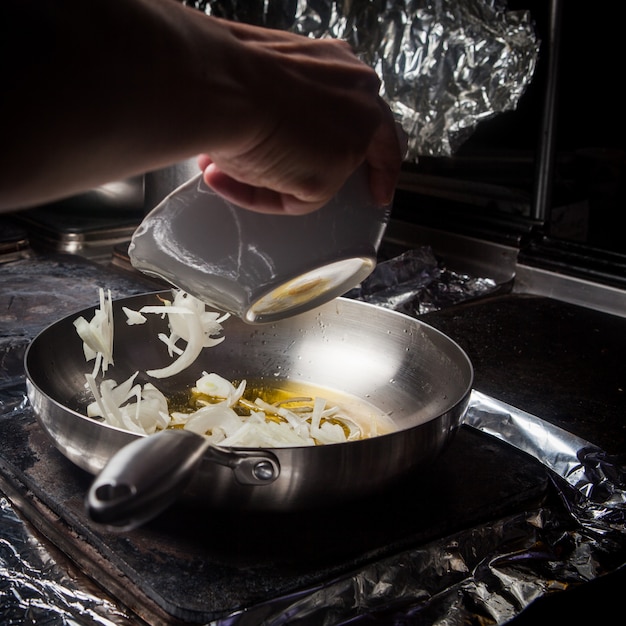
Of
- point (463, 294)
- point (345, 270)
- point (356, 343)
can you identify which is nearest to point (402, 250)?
point (463, 294)

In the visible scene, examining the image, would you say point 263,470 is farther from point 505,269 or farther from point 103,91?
point 505,269

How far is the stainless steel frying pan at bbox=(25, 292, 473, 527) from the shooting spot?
2.11 feet

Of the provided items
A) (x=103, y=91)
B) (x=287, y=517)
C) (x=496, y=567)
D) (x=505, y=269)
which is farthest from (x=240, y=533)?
(x=505, y=269)

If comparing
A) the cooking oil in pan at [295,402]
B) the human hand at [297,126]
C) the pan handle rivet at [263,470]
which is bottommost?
the cooking oil in pan at [295,402]

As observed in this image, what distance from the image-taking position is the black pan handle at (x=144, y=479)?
57cm

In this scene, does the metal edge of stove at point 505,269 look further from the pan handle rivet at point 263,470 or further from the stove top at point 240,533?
the pan handle rivet at point 263,470

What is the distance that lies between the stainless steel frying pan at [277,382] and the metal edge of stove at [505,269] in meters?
0.76

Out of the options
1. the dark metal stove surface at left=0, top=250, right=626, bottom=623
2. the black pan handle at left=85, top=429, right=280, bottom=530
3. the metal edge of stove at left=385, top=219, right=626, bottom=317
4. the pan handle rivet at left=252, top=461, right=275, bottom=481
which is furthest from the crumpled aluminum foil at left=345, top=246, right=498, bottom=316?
the black pan handle at left=85, top=429, right=280, bottom=530

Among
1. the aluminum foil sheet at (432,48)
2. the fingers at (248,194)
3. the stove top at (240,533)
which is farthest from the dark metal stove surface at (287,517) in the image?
the aluminum foil sheet at (432,48)

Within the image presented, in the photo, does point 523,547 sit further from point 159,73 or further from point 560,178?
point 560,178

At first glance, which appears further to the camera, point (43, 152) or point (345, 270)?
point (345, 270)

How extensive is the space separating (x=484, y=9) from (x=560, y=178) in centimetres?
116

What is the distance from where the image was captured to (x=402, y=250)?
7.17 ft

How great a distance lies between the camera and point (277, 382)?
128 cm
